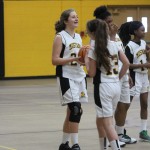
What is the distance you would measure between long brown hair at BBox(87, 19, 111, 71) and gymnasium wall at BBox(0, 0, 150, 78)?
14.6 metres

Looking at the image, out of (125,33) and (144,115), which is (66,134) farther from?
(125,33)

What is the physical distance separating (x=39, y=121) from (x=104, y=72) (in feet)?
14.3

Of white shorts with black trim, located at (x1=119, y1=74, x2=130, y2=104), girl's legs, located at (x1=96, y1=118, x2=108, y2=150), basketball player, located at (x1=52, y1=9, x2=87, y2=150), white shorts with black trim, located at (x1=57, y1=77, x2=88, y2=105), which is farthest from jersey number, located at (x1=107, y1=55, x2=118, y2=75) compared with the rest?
white shorts with black trim, located at (x1=119, y1=74, x2=130, y2=104)

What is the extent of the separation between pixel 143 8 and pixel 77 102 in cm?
1577

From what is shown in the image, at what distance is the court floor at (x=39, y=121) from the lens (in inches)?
362

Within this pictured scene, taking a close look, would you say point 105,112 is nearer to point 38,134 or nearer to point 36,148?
point 36,148

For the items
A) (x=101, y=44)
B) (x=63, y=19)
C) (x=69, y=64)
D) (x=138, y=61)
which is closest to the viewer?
(x=101, y=44)

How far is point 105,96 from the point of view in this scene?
7.39m

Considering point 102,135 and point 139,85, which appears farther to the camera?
point 139,85

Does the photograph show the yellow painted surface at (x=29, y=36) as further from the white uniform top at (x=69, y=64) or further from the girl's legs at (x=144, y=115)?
the white uniform top at (x=69, y=64)

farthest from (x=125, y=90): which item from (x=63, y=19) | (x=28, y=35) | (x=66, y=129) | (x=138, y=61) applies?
(x=28, y=35)

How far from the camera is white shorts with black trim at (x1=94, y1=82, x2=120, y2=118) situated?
7387 millimetres

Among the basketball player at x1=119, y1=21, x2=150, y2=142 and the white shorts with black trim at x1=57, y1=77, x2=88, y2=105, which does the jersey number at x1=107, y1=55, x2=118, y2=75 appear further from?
the basketball player at x1=119, y1=21, x2=150, y2=142

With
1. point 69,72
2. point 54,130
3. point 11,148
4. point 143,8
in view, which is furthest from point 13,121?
point 143,8
